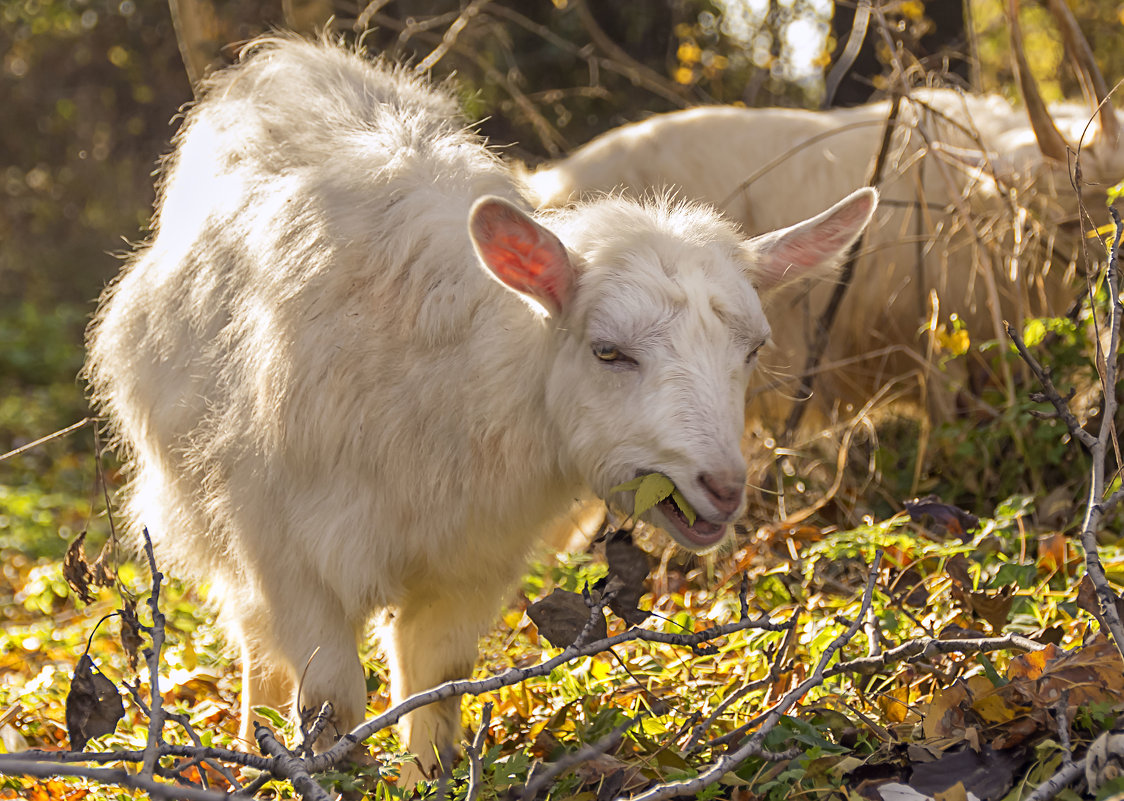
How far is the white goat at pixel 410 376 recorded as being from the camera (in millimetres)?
3061

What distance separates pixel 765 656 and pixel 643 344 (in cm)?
128

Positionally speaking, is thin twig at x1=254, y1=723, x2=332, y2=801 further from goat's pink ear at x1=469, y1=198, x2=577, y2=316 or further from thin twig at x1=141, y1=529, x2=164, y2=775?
goat's pink ear at x1=469, y1=198, x2=577, y2=316

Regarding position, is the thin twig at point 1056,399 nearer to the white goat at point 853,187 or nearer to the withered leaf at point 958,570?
the withered leaf at point 958,570

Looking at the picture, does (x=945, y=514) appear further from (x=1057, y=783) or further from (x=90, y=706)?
(x=90, y=706)

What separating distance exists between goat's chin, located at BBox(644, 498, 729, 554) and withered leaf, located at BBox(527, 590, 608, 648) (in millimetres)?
304

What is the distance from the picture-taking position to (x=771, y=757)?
2.73m

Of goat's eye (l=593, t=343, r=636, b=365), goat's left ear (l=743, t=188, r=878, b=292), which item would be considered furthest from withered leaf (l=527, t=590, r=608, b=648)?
goat's left ear (l=743, t=188, r=878, b=292)

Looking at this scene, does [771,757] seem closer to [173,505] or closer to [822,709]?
[822,709]

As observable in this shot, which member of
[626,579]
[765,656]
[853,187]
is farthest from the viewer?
[853,187]

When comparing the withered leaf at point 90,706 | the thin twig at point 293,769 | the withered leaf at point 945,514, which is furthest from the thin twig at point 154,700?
the withered leaf at point 945,514

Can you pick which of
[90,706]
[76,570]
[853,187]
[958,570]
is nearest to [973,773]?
[958,570]

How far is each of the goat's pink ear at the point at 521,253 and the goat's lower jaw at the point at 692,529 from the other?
62 cm

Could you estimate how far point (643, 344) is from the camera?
119 inches

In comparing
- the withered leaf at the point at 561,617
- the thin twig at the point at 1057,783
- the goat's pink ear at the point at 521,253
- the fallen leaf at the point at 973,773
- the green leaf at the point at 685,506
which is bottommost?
the fallen leaf at the point at 973,773
